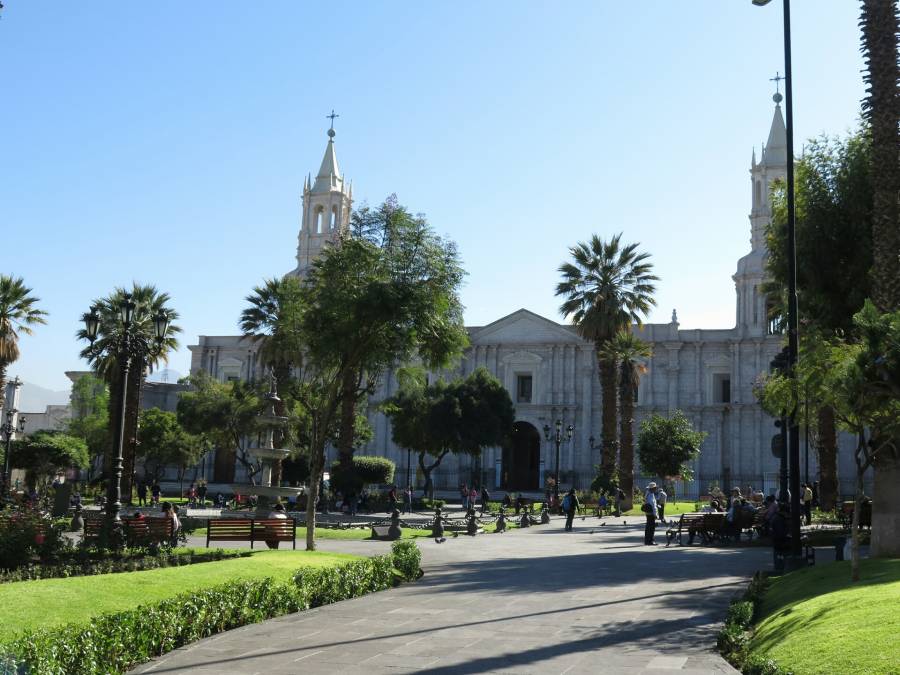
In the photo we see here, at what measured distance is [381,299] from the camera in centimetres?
1855

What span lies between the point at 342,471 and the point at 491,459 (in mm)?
21450

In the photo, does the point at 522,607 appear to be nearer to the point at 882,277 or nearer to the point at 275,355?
the point at 882,277

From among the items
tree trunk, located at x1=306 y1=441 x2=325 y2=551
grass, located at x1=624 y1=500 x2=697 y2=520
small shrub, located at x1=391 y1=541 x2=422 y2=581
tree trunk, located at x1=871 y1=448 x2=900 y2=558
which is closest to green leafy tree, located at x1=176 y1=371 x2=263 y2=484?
grass, located at x1=624 y1=500 x2=697 y2=520

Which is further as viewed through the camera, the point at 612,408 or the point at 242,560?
the point at 612,408

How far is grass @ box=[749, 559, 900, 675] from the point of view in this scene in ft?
22.6

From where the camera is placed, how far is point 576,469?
2200 inches

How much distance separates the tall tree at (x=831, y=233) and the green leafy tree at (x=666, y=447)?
18.0 m

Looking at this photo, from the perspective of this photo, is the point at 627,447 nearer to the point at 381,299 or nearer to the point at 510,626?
→ the point at 381,299

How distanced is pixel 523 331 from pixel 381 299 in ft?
135

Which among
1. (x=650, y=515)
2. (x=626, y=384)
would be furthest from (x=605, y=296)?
(x=650, y=515)

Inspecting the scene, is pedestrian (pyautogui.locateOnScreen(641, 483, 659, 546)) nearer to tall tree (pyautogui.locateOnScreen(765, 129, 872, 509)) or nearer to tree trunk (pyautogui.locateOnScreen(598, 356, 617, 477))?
tall tree (pyautogui.locateOnScreen(765, 129, 872, 509))

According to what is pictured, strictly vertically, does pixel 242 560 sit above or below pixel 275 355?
below

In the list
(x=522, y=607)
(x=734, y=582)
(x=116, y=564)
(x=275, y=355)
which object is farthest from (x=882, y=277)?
(x=275, y=355)

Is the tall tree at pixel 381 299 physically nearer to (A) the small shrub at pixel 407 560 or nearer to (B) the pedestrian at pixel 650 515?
(A) the small shrub at pixel 407 560
